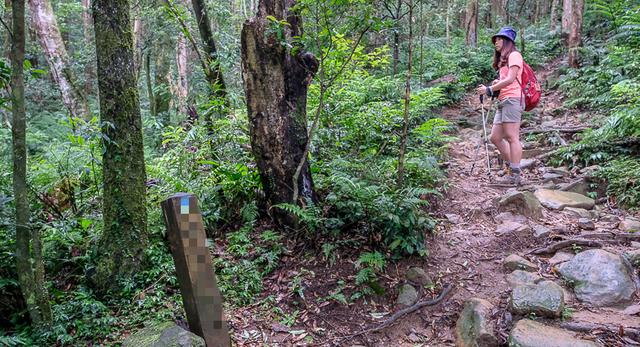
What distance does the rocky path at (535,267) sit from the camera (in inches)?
132

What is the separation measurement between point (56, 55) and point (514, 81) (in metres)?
9.30

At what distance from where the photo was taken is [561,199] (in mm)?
5633

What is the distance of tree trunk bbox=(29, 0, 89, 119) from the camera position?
8578 mm

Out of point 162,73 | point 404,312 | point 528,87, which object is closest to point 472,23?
point 528,87

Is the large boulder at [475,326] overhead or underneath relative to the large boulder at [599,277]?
underneath

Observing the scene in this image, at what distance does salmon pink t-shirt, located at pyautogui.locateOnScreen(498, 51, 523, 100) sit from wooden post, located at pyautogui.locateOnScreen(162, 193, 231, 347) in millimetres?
4965

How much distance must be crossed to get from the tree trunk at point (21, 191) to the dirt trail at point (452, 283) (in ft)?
5.62

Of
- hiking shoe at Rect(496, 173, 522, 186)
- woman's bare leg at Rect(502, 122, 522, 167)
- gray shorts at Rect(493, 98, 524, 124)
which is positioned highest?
gray shorts at Rect(493, 98, 524, 124)

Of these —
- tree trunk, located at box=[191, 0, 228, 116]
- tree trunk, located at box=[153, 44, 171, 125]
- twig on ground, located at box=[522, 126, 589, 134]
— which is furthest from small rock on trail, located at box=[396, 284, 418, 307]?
tree trunk, located at box=[153, 44, 171, 125]

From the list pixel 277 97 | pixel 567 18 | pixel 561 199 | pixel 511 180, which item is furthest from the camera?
pixel 567 18

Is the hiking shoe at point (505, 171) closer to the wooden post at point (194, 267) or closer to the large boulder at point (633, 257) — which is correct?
the large boulder at point (633, 257)

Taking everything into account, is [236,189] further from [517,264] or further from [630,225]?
[630,225]

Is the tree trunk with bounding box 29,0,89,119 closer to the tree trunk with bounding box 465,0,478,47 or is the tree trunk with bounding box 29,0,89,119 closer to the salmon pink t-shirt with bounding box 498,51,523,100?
the salmon pink t-shirt with bounding box 498,51,523,100

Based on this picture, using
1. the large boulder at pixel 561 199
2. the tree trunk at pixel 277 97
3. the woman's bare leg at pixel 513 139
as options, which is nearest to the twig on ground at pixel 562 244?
the large boulder at pixel 561 199
